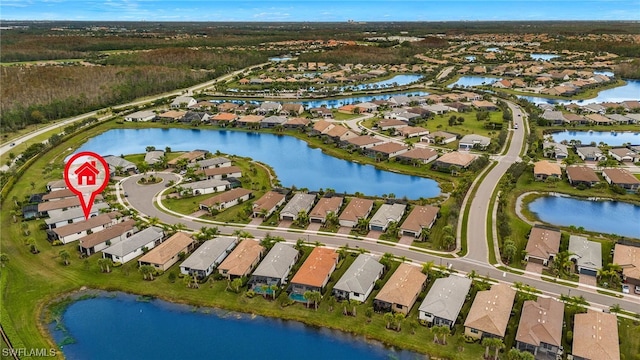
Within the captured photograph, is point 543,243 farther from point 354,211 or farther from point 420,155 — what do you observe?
point 420,155

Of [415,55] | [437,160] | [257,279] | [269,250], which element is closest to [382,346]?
[257,279]

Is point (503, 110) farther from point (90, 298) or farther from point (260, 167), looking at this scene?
point (90, 298)

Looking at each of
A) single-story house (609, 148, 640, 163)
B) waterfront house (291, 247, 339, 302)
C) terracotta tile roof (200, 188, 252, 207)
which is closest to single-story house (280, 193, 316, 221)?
terracotta tile roof (200, 188, 252, 207)

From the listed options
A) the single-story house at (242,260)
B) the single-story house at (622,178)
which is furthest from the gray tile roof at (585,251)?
the single-story house at (242,260)

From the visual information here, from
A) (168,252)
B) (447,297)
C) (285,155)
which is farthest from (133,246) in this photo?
(285,155)

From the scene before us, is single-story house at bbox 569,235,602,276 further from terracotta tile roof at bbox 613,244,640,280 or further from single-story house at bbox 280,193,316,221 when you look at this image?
single-story house at bbox 280,193,316,221
